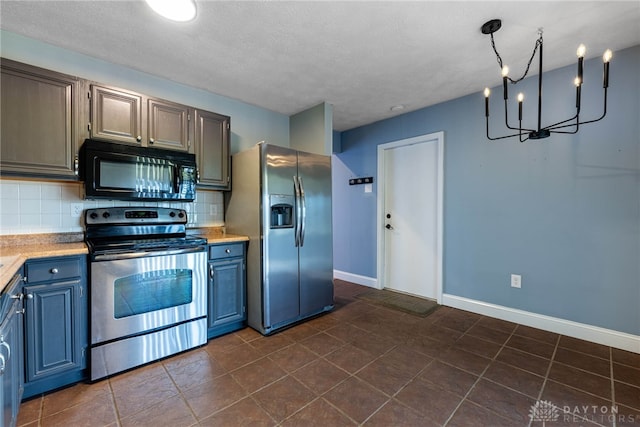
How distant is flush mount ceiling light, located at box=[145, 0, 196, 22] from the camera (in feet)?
5.55

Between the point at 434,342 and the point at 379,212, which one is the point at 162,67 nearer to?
the point at 379,212

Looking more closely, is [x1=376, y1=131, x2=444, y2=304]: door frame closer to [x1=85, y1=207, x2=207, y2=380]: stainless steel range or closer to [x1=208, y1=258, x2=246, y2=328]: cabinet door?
[x1=208, y1=258, x2=246, y2=328]: cabinet door

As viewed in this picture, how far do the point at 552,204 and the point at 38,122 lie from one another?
427 cm

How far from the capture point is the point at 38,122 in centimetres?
193

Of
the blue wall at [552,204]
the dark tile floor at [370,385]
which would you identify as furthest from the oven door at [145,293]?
the blue wall at [552,204]

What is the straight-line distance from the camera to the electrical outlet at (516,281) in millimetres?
2789

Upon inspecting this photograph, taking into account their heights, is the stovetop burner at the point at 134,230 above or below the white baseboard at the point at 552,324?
above

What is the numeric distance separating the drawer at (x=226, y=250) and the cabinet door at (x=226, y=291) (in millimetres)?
48

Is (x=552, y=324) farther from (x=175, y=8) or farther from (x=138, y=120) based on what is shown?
(x=138, y=120)

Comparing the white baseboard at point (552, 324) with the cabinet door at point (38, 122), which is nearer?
the cabinet door at point (38, 122)

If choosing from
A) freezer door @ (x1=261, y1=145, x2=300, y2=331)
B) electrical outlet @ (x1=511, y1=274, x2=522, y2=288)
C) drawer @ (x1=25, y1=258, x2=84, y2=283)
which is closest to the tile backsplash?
drawer @ (x1=25, y1=258, x2=84, y2=283)

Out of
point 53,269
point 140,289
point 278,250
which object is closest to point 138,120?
point 53,269

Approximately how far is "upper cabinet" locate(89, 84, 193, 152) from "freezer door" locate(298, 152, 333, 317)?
1.16 meters

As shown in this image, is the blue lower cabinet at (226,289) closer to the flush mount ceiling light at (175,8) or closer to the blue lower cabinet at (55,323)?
the blue lower cabinet at (55,323)
